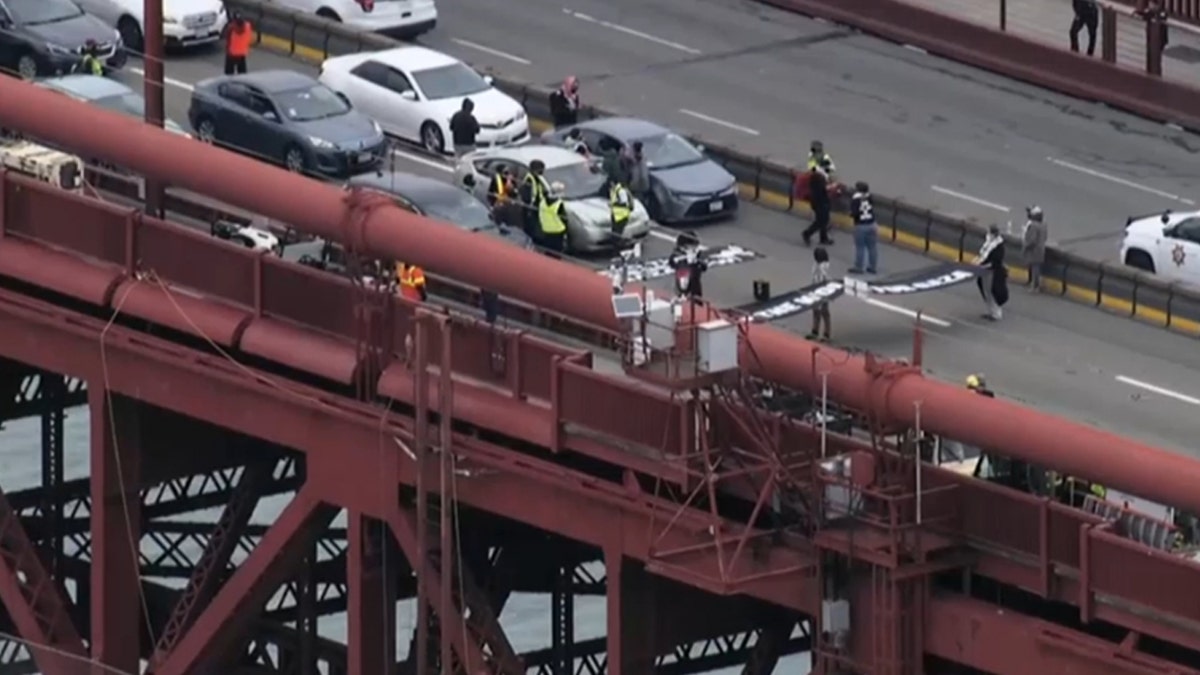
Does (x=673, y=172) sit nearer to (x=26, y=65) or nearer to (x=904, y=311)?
(x=904, y=311)

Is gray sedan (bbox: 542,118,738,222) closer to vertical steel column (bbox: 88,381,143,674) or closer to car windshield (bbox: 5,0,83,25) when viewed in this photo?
car windshield (bbox: 5,0,83,25)

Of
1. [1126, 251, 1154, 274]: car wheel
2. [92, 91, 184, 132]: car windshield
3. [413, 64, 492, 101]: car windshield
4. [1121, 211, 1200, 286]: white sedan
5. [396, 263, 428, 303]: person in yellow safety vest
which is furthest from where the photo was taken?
[413, 64, 492, 101]: car windshield

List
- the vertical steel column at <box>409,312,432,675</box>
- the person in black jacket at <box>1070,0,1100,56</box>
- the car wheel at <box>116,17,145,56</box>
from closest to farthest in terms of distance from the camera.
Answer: the vertical steel column at <box>409,312,432,675</box>
the car wheel at <box>116,17,145,56</box>
the person in black jacket at <box>1070,0,1100,56</box>

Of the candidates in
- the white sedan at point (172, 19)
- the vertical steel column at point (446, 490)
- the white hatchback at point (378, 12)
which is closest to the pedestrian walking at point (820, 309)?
the vertical steel column at point (446, 490)

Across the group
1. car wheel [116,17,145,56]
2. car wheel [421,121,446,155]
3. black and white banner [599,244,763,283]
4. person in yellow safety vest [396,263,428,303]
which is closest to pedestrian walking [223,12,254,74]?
car wheel [116,17,145,56]

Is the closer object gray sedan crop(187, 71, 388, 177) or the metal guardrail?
the metal guardrail

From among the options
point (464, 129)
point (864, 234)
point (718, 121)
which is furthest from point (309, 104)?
point (864, 234)


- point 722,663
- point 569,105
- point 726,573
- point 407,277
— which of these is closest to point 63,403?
point 407,277
